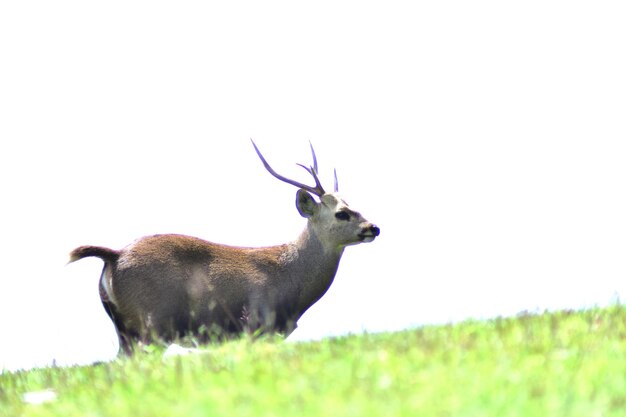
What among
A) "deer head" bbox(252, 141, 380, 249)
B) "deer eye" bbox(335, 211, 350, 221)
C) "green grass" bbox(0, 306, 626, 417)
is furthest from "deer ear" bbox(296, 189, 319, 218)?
"green grass" bbox(0, 306, 626, 417)

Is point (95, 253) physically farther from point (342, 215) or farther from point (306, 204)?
point (342, 215)

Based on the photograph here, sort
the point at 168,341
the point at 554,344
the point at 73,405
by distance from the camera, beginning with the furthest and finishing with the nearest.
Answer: the point at 168,341 → the point at 554,344 → the point at 73,405

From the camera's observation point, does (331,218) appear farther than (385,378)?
Yes

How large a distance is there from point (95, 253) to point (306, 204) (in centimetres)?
233

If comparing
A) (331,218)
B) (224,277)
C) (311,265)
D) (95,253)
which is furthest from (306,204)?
(95,253)

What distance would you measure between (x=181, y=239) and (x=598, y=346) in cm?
547

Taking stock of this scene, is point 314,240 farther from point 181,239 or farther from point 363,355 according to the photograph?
point 363,355

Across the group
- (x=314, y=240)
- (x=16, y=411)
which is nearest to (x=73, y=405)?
(x=16, y=411)

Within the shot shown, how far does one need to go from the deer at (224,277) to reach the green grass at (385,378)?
282 centimetres

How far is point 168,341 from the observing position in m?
10.3

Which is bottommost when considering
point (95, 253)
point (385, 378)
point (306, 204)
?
point (385, 378)

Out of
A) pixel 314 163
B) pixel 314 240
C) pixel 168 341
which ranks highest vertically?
pixel 314 163

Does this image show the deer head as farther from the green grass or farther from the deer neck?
the green grass

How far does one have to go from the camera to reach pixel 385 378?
17.5ft
